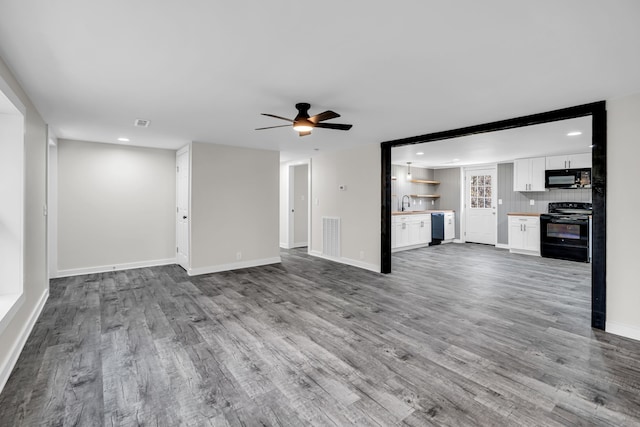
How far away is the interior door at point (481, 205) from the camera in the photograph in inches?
328

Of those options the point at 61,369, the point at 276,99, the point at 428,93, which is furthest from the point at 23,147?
the point at 428,93

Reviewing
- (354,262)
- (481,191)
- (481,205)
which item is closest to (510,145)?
(481,191)

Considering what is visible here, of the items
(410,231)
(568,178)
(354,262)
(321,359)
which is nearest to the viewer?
(321,359)

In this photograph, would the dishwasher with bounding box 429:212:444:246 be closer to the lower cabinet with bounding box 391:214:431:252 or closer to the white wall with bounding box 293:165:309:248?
the lower cabinet with bounding box 391:214:431:252

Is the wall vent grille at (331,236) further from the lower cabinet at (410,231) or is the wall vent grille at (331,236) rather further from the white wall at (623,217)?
the white wall at (623,217)

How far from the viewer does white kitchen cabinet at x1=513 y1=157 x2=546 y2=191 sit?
7090 millimetres

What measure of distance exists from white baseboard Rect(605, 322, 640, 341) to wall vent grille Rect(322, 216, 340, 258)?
13.5 ft

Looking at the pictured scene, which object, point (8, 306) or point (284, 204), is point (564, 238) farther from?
point (8, 306)

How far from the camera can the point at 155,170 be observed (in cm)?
579

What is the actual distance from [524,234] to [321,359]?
265 inches

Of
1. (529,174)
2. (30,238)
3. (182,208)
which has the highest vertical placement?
(529,174)

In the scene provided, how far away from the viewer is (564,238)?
6.44 m

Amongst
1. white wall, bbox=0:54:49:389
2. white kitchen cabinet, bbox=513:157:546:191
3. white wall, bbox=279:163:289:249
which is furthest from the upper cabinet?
white wall, bbox=0:54:49:389

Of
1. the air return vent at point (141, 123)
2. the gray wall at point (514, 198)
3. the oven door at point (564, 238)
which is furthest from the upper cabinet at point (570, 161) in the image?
the air return vent at point (141, 123)
